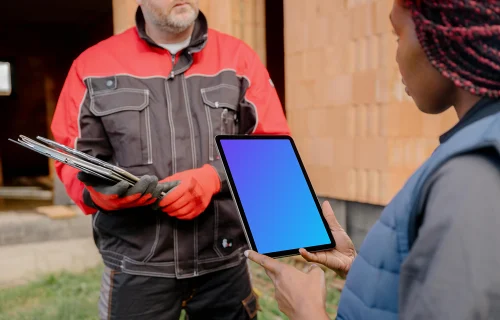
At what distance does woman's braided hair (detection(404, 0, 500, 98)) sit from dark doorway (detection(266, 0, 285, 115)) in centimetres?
433

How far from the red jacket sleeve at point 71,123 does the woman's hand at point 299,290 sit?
35.9 inches

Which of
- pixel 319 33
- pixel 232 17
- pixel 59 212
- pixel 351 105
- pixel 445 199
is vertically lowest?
pixel 59 212

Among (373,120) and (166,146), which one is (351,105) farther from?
(166,146)

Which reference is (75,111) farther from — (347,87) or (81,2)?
(81,2)

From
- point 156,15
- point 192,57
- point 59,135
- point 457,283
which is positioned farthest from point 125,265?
point 457,283

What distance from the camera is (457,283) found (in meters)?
0.55

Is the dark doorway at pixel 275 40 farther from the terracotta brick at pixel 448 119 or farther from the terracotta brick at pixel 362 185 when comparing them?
the terracotta brick at pixel 448 119

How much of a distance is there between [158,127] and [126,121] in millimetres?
103

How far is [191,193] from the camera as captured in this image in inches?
60.0

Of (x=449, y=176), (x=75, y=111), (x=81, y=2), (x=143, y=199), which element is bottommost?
(x=143, y=199)

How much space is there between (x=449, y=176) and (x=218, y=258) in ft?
3.90

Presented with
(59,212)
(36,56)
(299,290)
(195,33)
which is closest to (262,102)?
(195,33)

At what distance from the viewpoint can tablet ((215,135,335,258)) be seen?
1.07m

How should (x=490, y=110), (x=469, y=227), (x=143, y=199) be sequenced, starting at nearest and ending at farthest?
(x=469, y=227) → (x=490, y=110) → (x=143, y=199)
